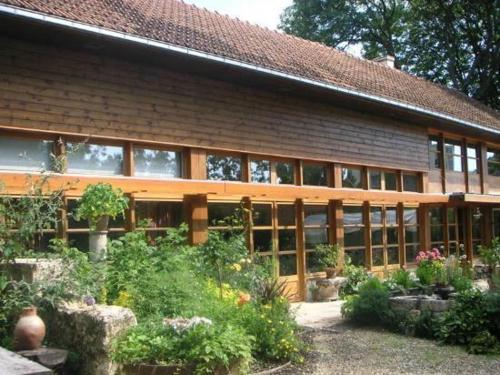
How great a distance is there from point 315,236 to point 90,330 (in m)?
8.09

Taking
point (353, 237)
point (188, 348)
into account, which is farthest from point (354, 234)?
point (188, 348)

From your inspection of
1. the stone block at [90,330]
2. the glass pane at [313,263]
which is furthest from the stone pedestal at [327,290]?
the stone block at [90,330]

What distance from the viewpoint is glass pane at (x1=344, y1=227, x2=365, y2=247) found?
1405 cm

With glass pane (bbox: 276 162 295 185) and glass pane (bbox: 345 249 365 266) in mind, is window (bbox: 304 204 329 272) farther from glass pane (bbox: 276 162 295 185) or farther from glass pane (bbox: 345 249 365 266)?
glass pane (bbox: 345 249 365 266)

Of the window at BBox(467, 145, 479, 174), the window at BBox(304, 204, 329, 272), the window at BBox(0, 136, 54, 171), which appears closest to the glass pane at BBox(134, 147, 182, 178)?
the window at BBox(0, 136, 54, 171)

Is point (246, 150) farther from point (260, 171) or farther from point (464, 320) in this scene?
point (464, 320)

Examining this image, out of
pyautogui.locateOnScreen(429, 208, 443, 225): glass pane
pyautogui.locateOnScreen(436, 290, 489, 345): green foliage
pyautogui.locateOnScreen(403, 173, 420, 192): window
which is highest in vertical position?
pyautogui.locateOnScreen(403, 173, 420, 192): window

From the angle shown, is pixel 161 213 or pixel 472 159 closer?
pixel 161 213

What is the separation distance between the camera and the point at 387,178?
1542 centimetres

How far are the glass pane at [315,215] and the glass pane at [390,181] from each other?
2.61 meters

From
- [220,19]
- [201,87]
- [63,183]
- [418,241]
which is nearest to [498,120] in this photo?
[418,241]

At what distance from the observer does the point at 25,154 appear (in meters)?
8.24

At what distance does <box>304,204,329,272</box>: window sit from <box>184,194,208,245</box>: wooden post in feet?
10.3

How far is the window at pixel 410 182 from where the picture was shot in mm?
16125
